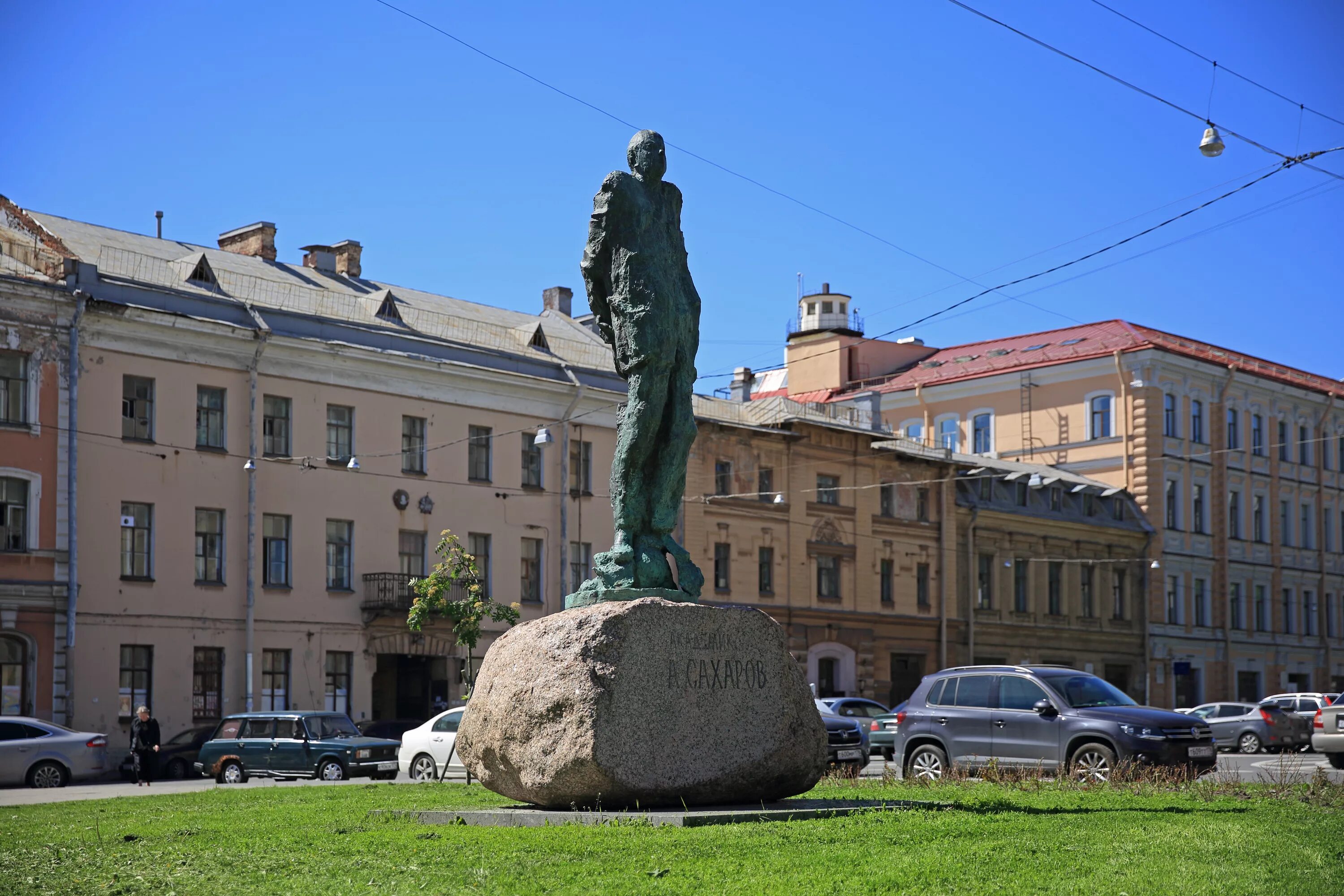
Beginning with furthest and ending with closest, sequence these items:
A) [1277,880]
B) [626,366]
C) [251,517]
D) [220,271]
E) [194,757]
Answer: [220,271] < [251,517] < [194,757] < [626,366] < [1277,880]

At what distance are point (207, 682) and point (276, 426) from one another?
6047mm

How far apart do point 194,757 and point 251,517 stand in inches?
231

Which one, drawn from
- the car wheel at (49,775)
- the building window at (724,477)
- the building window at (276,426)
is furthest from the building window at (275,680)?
the building window at (724,477)

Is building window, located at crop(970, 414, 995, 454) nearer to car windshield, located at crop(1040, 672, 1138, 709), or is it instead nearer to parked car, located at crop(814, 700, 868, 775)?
parked car, located at crop(814, 700, 868, 775)

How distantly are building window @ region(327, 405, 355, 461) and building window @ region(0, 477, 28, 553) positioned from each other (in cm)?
742

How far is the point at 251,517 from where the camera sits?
117ft

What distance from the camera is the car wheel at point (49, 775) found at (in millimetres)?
25953

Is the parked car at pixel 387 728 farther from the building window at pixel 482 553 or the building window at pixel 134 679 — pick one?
the building window at pixel 482 553

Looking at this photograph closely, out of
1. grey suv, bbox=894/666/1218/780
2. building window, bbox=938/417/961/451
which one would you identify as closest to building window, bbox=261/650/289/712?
grey suv, bbox=894/666/1218/780

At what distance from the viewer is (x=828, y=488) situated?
159ft

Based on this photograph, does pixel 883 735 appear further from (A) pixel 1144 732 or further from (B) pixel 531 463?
(B) pixel 531 463

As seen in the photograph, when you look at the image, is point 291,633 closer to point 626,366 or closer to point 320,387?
point 320,387

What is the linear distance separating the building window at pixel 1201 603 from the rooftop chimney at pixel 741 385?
785 inches

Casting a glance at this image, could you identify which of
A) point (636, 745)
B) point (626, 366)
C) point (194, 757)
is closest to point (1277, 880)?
point (636, 745)
